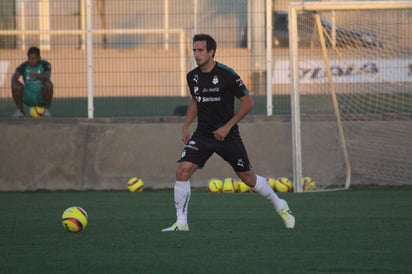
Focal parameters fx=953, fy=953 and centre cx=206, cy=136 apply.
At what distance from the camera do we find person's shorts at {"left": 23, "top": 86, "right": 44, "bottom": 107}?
16.2 meters

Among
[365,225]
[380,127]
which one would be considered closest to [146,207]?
[365,225]

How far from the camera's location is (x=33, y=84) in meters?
16.3

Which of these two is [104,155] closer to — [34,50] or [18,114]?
[18,114]

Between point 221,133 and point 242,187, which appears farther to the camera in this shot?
point 242,187

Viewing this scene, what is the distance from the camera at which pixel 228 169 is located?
14.7 meters

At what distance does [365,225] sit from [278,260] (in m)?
2.51

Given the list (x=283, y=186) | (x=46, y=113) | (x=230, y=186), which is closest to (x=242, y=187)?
(x=230, y=186)

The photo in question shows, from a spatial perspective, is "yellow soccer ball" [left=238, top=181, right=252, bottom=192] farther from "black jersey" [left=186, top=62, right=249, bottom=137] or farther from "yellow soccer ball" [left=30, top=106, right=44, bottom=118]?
"black jersey" [left=186, top=62, right=249, bottom=137]

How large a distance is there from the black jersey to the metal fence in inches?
216

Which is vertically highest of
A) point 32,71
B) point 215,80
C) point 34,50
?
point 34,50

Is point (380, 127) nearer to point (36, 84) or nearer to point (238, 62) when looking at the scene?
point (238, 62)

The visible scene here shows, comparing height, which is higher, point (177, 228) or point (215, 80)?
point (215, 80)

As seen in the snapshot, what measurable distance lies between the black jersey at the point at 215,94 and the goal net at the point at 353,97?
485cm

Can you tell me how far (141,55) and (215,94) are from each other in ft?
20.8
